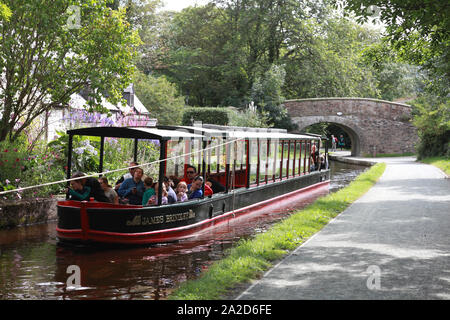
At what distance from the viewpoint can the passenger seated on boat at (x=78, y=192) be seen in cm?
994

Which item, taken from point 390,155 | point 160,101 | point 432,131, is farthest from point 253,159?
point 390,155

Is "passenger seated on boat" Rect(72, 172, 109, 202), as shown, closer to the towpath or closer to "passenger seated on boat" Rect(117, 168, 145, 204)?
"passenger seated on boat" Rect(117, 168, 145, 204)

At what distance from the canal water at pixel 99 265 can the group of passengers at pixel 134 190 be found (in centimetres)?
89

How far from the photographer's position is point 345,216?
39.5ft

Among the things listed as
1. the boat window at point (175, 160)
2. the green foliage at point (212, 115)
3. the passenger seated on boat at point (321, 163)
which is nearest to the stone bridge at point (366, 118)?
the green foliage at point (212, 115)

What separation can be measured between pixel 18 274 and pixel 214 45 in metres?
40.4

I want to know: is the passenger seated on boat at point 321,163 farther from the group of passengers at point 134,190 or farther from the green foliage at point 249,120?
the group of passengers at point 134,190

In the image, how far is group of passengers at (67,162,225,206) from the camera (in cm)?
997

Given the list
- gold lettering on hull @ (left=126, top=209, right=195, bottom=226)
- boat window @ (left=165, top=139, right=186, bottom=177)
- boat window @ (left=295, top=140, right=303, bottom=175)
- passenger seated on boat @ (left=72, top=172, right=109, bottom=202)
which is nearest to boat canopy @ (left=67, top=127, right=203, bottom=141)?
passenger seated on boat @ (left=72, top=172, right=109, bottom=202)

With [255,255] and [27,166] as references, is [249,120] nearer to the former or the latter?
[27,166]

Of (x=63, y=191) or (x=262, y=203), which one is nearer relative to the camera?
(x=63, y=191)

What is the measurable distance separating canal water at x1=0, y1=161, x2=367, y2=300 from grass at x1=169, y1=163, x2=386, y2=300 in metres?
0.55

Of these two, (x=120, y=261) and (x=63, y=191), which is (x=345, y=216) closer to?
(x=120, y=261)

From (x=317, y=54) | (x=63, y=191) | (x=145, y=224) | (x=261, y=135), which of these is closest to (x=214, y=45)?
(x=317, y=54)
